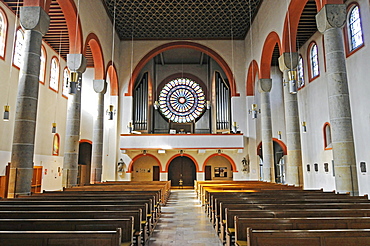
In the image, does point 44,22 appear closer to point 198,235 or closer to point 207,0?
point 198,235

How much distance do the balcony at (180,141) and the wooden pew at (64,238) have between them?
14.0 meters

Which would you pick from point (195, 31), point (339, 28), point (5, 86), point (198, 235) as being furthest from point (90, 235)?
point (195, 31)

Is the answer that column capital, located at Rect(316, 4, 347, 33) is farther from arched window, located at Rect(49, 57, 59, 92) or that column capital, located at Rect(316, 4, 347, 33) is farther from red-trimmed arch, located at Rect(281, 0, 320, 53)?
arched window, located at Rect(49, 57, 59, 92)

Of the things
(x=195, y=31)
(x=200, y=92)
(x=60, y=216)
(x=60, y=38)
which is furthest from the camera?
(x=200, y=92)

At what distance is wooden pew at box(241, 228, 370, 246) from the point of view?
8.82 feet

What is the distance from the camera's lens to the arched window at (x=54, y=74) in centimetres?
1483

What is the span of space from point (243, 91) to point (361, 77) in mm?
7652

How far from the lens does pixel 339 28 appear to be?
7504 millimetres

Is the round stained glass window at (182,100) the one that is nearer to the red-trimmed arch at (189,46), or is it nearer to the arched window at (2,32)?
the red-trimmed arch at (189,46)

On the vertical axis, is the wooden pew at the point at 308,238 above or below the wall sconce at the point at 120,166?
below

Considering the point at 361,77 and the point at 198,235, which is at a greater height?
the point at 361,77

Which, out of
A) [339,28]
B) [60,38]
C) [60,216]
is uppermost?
[60,38]

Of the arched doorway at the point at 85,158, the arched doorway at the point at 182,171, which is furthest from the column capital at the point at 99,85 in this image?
the arched doorway at the point at 182,171

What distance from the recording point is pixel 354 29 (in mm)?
10945
